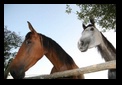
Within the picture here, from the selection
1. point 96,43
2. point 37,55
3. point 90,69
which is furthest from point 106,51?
point 37,55

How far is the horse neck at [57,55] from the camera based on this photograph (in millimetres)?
2836

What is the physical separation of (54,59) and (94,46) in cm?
61

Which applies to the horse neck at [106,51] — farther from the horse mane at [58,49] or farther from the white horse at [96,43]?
the horse mane at [58,49]

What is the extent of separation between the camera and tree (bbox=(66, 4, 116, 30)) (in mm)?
5037

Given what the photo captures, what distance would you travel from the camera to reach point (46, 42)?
2879mm

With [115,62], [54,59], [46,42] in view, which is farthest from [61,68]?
[115,62]

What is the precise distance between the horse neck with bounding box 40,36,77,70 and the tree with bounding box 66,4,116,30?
223cm

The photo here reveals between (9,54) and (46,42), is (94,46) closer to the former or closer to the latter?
(46,42)

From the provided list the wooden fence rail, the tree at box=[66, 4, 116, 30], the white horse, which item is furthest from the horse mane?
the tree at box=[66, 4, 116, 30]

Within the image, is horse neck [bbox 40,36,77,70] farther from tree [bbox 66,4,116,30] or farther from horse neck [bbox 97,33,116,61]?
tree [bbox 66,4,116,30]

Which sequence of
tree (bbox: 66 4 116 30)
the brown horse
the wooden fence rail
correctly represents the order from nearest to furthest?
the wooden fence rail, the brown horse, tree (bbox: 66 4 116 30)

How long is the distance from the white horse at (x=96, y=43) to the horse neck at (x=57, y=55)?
26 cm
